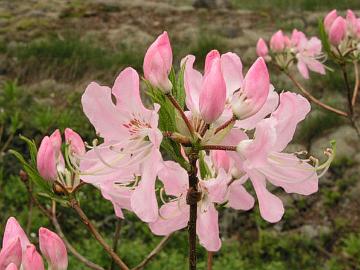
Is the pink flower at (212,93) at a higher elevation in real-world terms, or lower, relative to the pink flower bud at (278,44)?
higher

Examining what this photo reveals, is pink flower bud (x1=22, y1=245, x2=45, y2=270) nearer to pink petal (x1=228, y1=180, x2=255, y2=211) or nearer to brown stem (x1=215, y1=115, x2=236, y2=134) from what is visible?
brown stem (x1=215, y1=115, x2=236, y2=134)

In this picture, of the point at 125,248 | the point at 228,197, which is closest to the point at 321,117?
the point at 125,248

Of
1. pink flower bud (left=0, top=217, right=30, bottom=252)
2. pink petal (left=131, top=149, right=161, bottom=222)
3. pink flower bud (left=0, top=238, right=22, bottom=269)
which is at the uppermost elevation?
pink petal (left=131, top=149, right=161, bottom=222)

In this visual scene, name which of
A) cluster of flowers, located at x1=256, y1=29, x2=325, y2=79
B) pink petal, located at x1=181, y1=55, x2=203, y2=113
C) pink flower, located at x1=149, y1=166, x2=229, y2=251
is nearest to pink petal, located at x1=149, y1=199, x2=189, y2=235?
pink flower, located at x1=149, y1=166, x2=229, y2=251

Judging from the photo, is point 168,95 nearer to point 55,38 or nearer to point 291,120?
point 291,120

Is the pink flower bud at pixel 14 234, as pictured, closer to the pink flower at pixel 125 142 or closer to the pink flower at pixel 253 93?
the pink flower at pixel 125 142

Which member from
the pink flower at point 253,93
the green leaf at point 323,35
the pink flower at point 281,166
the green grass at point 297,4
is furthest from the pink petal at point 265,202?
the green grass at point 297,4
